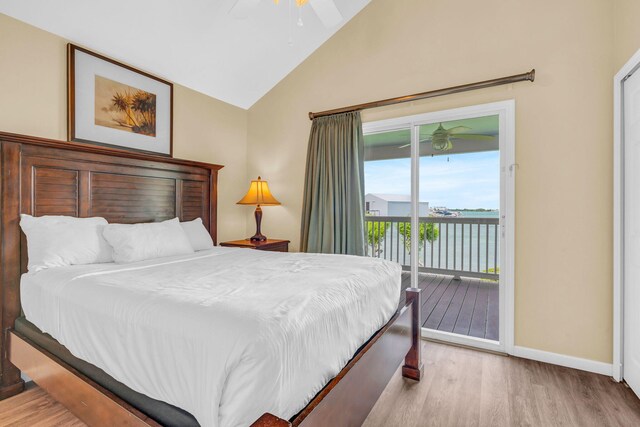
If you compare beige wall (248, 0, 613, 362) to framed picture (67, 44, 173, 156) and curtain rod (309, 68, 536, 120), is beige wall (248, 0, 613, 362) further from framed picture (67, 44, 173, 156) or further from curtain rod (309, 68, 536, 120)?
framed picture (67, 44, 173, 156)

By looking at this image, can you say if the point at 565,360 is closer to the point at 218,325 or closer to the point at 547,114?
the point at 547,114

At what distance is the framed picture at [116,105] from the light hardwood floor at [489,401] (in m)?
1.86

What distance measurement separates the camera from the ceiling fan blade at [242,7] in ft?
7.00

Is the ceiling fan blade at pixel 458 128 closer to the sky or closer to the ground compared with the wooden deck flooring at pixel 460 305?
closer to the sky

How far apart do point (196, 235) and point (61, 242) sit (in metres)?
1.04

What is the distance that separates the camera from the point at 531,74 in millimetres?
2455

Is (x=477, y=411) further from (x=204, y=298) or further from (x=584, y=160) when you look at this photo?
(x=584, y=160)

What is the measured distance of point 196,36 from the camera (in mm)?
2887

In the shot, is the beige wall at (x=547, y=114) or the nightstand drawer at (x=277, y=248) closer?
the beige wall at (x=547, y=114)

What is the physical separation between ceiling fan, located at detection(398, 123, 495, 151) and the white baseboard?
1.74 metres

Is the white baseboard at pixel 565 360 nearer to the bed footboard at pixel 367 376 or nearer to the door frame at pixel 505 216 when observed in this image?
the door frame at pixel 505 216

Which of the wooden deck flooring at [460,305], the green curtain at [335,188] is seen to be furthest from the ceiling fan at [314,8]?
the wooden deck flooring at [460,305]

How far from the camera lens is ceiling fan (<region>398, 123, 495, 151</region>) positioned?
2865mm

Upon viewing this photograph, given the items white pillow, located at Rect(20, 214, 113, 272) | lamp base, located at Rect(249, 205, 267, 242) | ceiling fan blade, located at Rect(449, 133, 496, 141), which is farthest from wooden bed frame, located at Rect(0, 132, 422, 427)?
ceiling fan blade, located at Rect(449, 133, 496, 141)
